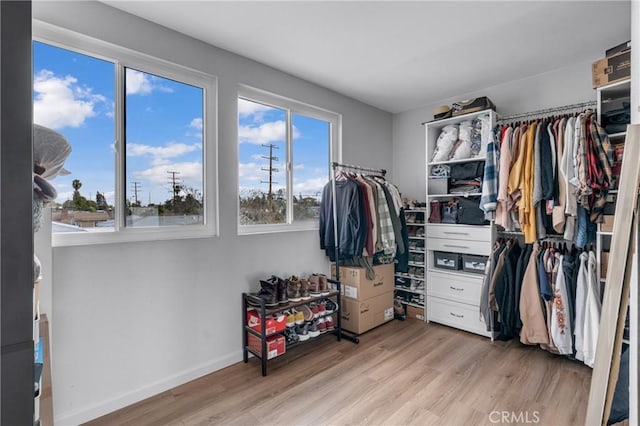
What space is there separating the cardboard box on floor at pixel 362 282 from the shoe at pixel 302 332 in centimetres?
63

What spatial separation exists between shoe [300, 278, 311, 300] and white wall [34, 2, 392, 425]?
0.22 m

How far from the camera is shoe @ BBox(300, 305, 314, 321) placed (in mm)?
2629

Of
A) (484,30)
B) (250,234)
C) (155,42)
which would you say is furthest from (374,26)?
(250,234)

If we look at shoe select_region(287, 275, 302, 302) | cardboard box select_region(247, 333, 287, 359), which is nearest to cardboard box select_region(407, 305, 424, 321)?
shoe select_region(287, 275, 302, 302)

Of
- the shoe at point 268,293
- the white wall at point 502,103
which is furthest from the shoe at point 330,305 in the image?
the white wall at point 502,103

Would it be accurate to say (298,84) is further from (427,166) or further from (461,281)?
(461,281)

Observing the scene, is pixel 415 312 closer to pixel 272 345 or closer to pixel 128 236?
pixel 272 345

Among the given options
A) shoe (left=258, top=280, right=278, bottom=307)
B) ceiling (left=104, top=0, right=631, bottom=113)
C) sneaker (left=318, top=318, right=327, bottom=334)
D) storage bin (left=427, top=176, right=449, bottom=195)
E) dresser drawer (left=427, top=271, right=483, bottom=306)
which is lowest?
sneaker (left=318, top=318, right=327, bottom=334)

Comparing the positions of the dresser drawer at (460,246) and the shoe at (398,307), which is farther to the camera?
the shoe at (398,307)

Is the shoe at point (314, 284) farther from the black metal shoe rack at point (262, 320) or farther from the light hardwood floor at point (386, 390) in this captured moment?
the light hardwood floor at point (386, 390)

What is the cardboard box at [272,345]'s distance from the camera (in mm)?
2302

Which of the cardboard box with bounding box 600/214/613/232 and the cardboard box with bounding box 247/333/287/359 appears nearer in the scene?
the cardboard box with bounding box 600/214/613/232

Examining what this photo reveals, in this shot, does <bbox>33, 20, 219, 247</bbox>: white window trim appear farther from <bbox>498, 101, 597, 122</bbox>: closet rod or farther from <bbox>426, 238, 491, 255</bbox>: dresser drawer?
<bbox>498, 101, 597, 122</bbox>: closet rod

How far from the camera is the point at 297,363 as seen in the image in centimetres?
243
